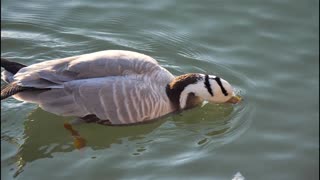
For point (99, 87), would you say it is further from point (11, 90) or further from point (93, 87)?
point (11, 90)

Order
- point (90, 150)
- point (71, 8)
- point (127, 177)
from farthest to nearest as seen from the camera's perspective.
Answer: point (71, 8) → point (90, 150) → point (127, 177)

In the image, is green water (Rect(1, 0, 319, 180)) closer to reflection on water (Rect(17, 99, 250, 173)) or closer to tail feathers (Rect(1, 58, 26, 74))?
reflection on water (Rect(17, 99, 250, 173))

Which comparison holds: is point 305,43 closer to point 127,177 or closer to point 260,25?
point 260,25

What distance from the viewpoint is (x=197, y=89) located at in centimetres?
638

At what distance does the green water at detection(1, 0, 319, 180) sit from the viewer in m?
5.71

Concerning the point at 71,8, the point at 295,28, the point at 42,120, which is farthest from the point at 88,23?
the point at 295,28

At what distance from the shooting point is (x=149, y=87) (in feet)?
20.2

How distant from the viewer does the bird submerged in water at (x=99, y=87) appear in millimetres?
5949

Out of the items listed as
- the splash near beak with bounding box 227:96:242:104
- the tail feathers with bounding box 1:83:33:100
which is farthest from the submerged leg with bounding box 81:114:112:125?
the splash near beak with bounding box 227:96:242:104

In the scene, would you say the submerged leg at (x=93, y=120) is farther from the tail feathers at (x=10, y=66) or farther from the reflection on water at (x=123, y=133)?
the tail feathers at (x=10, y=66)

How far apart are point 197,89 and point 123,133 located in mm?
856

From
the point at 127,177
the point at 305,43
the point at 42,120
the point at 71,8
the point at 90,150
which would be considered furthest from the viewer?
the point at 71,8

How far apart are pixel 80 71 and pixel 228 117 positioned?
5.08 feet

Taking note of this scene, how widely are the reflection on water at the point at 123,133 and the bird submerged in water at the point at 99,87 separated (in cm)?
12
